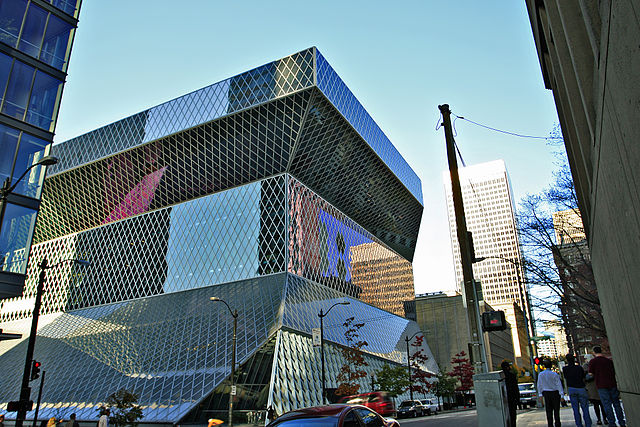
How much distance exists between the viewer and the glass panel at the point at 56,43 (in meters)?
24.8

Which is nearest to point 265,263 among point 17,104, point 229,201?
point 229,201

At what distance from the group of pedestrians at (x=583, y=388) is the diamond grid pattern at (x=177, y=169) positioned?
39.1m

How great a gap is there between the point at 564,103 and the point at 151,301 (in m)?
50.0

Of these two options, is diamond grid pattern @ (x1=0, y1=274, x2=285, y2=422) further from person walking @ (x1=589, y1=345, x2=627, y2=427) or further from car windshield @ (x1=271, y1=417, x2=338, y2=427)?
person walking @ (x1=589, y1=345, x2=627, y2=427)

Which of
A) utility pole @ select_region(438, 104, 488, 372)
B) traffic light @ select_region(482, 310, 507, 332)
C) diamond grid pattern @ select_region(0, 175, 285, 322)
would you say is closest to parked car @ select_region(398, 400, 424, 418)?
diamond grid pattern @ select_region(0, 175, 285, 322)

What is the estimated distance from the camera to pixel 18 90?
A: 2317 centimetres

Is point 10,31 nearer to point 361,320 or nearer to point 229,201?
point 229,201

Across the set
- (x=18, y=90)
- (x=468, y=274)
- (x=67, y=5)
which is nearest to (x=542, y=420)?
(x=468, y=274)

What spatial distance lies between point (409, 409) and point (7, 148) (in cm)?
3314

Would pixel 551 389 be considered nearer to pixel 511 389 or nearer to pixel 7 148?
pixel 511 389

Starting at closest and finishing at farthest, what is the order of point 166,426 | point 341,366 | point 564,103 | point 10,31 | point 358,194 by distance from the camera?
point 564,103 < point 10,31 < point 166,426 < point 341,366 < point 358,194

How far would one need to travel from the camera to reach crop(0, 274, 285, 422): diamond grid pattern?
3281 centimetres

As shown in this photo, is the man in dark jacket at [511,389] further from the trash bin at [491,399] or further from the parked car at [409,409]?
the parked car at [409,409]

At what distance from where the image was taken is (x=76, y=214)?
215 ft
